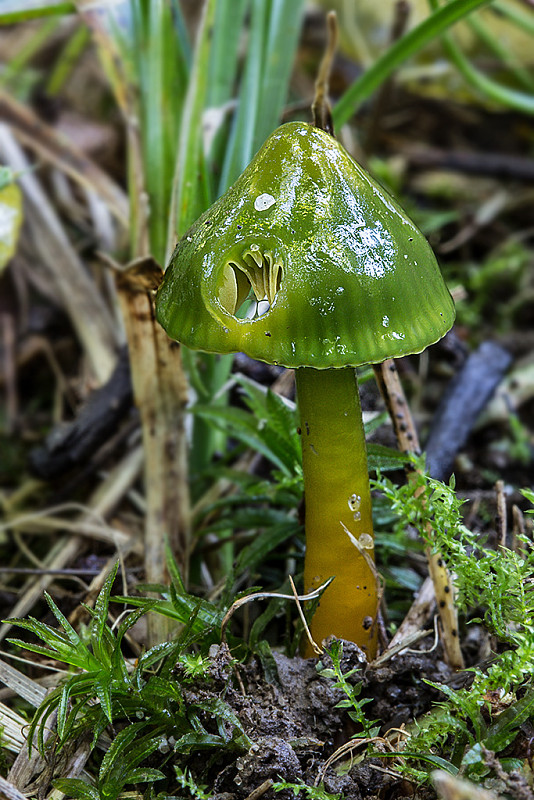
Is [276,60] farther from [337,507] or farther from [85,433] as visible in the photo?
[337,507]

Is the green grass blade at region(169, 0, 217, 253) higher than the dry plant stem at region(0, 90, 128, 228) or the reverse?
the reverse

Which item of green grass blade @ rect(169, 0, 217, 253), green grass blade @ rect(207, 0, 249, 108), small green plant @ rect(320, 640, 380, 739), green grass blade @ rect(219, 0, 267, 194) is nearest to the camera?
small green plant @ rect(320, 640, 380, 739)

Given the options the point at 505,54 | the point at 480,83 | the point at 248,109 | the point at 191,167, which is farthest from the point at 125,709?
the point at 505,54

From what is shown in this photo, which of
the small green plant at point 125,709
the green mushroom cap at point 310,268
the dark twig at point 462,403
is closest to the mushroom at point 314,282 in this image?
the green mushroom cap at point 310,268

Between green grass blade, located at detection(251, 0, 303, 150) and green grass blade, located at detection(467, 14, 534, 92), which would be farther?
green grass blade, located at detection(467, 14, 534, 92)

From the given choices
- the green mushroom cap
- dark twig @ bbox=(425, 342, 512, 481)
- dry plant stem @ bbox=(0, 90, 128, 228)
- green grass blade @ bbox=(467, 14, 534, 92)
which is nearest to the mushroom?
the green mushroom cap

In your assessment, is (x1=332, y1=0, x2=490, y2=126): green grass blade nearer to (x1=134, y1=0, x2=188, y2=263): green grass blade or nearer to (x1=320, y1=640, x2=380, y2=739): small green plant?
(x1=134, y1=0, x2=188, y2=263): green grass blade
